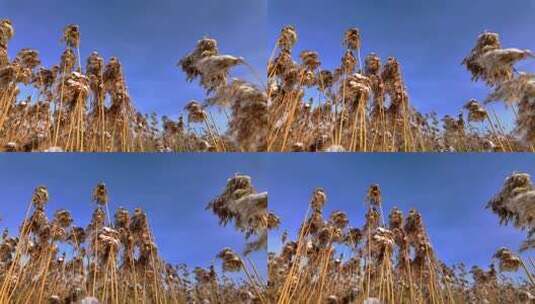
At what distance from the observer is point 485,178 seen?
512 centimetres

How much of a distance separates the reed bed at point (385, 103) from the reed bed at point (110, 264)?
57cm

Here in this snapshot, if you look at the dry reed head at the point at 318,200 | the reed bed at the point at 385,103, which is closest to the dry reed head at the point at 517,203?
the reed bed at the point at 385,103

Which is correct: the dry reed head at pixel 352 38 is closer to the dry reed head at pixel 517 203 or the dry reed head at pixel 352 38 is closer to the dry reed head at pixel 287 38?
the dry reed head at pixel 287 38

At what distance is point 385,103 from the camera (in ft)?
17.0

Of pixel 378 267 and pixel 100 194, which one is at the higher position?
pixel 100 194

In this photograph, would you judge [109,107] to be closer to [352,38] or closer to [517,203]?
[352,38]

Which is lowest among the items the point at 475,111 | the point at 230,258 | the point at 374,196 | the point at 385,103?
the point at 230,258

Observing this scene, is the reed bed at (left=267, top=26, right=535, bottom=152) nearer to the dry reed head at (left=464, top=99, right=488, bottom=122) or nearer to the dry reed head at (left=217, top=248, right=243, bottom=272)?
the dry reed head at (left=464, top=99, right=488, bottom=122)

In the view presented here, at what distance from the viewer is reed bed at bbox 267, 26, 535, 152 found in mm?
5141

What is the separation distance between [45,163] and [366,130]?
1.75 meters

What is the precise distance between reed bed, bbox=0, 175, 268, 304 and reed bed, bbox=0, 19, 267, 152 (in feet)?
0.94

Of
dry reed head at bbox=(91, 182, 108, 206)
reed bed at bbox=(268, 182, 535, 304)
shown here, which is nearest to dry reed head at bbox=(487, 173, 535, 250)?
reed bed at bbox=(268, 182, 535, 304)

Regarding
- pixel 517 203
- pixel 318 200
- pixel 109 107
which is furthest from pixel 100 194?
pixel 517 203

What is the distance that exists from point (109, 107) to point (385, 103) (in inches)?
60.0
